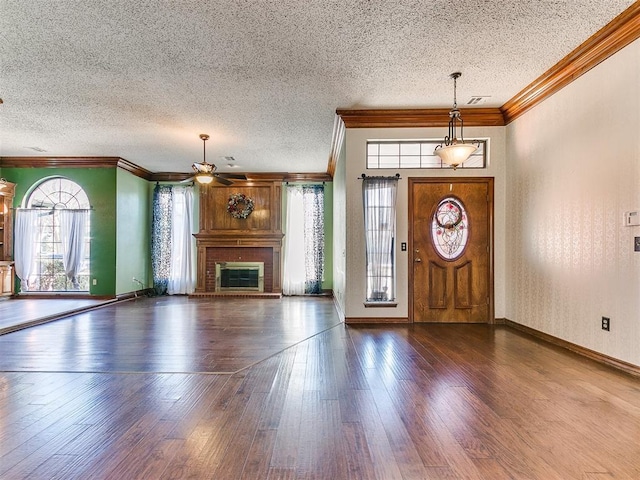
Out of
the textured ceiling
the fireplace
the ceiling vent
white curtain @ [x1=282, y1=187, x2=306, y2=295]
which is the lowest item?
the fireplace

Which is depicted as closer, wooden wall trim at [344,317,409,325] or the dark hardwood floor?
the dark hardwood floor

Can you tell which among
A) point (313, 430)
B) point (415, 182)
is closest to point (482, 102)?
point (415, 182)

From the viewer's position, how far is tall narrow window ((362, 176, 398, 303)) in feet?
16.4

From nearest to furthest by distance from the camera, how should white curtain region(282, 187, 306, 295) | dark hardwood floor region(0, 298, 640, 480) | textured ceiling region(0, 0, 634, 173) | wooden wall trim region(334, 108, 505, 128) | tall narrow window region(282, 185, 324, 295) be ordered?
1. dark hardwood floor region(0, 298, 640, 480)
2. textured ceiling region(0, 0, 634, 173)
3. wooden wall trim region(334, 108, 505, 128)
4. tall narrow window region(282, 185, 324, 295)
5. white curtain region(282, 187, 306, 295)

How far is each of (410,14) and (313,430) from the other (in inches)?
124

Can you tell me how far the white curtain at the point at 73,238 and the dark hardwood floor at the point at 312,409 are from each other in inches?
149

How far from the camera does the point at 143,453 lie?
1.84m

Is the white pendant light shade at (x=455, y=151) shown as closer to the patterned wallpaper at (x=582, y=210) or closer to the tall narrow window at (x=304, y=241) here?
the patterned wallpaper at (x=582, y=210)

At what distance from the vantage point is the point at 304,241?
337 inches

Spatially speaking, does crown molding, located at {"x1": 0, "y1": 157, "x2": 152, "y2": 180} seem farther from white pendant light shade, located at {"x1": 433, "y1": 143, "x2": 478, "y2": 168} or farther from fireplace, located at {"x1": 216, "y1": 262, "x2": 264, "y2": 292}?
white pendant light shade, located at {"x1": 433, "y1": 143, "x2": 478, "y2": 168}

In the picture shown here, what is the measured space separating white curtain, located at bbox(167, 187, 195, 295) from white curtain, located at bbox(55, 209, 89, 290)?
6.03 feet

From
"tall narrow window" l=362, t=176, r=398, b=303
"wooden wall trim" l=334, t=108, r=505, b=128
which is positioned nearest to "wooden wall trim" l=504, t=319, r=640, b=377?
"tall narrow window" l=362, t=176, r=398, b=303

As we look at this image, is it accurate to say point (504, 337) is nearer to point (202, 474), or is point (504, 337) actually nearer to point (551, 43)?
point (551, 43)

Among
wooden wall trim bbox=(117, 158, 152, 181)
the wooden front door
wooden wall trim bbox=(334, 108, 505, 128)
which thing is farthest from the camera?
wooden wall trim bbox=(117, 158, 152, 181)
